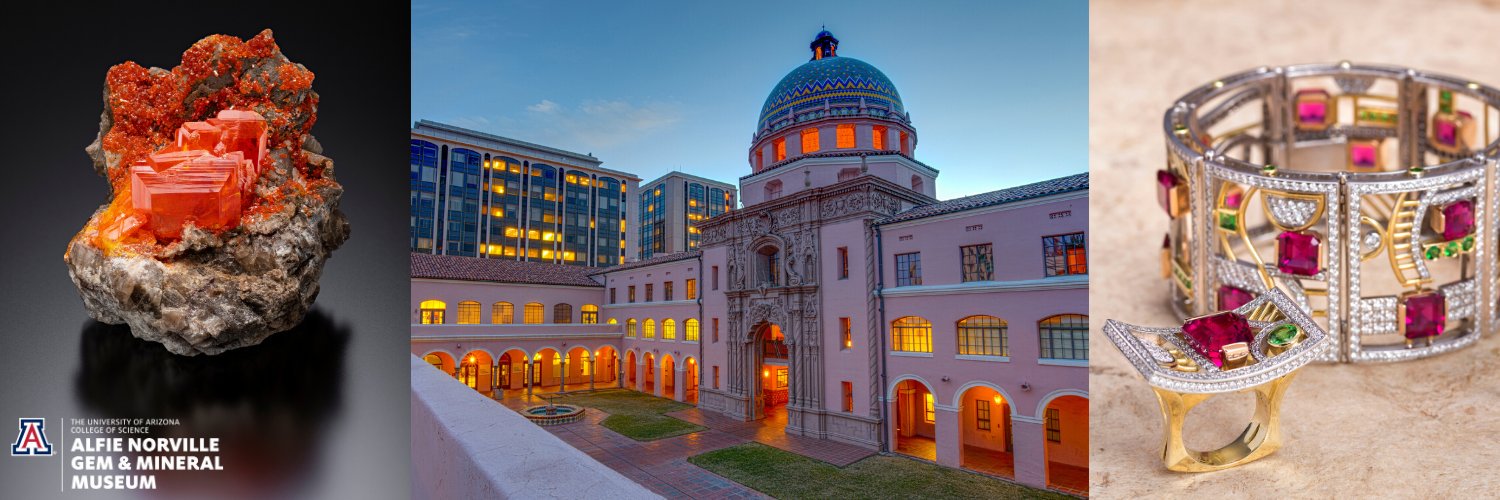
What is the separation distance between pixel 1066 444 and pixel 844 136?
14.4ft

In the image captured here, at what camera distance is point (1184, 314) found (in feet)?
5.36

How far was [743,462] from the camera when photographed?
5758 mm

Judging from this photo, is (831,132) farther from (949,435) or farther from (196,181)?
(196,181)

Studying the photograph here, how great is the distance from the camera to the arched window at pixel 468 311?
7.72 m

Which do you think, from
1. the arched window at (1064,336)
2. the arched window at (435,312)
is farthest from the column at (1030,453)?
the arched window at (435,312)

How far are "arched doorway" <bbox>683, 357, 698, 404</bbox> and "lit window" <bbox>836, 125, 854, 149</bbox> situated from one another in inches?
185

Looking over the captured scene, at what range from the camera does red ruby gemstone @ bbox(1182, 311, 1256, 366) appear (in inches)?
45.3

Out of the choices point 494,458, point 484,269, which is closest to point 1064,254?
point 494,458

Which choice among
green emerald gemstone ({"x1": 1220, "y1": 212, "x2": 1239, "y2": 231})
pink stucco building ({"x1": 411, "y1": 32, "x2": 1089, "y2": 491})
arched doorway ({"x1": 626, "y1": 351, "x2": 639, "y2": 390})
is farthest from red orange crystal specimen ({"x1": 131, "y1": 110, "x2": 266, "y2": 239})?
arched doorway ({"x1": 626, "y1": 351, "x2": 639, "y2": 390})

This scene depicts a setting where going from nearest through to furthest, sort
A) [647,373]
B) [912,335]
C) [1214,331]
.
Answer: [1214,331]
[912,335]
[647,373]

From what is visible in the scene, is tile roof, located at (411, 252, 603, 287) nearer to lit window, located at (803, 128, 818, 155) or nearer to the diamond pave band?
lit window, located at (803, 128, 818, 155)

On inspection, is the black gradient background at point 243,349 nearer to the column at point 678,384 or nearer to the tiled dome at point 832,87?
the tiled dome at point 832,87

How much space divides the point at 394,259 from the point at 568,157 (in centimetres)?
337

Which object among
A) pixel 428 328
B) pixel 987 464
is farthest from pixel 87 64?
pixel 987 464
